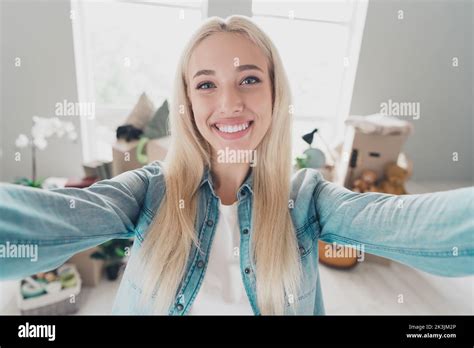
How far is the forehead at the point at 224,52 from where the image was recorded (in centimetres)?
59

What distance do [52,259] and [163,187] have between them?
22cm

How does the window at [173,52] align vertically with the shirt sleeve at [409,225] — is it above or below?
above

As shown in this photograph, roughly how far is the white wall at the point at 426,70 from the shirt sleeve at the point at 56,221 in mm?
566

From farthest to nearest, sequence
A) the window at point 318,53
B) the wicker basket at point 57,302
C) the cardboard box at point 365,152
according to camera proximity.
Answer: the wicker basket at point 57,302, the cardboard box at point 365,152, the window at point 318,53

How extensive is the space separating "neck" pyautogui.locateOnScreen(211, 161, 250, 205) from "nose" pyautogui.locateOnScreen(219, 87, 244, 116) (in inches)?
4.8

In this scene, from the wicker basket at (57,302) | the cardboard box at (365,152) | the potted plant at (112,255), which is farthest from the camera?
the potted plant at (112,255)

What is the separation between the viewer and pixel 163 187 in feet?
2.12

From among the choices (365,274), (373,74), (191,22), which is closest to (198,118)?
(191,22)

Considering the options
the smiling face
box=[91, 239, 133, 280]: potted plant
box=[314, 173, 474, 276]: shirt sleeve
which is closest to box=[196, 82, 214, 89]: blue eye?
the smiling face

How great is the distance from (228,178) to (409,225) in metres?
0.34

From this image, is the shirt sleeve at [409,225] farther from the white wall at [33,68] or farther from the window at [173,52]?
the white wall at [33,68]

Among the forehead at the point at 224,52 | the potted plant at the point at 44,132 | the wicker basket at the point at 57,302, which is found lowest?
the wicker basket at the point at 57,302

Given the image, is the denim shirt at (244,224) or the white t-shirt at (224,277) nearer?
the denim shirt at (244,224)

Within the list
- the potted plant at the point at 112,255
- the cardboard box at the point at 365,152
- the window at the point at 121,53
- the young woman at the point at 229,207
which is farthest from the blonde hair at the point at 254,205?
the potted plant at the point at 112,255
